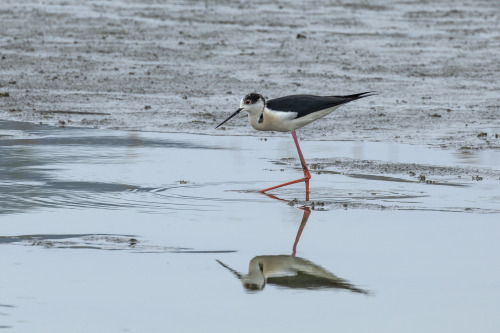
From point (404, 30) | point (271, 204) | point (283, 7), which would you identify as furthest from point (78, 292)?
point (283, 7)

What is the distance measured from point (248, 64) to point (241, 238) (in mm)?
10925

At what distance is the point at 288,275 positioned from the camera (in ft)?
21.9

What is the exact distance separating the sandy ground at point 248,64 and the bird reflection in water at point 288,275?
17.8 feet

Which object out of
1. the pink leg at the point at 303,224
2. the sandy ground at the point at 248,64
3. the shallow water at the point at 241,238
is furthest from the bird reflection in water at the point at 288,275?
the sandy ground at the point at 248,64

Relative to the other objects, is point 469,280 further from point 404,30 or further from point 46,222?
point 404,30

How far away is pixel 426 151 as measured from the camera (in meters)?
11.7

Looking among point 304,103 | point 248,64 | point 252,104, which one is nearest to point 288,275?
point 252,104

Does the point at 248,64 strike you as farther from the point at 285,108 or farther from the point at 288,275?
the point at 288,275

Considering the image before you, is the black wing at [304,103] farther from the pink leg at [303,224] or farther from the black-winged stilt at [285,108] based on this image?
the pink leg at [303,224]

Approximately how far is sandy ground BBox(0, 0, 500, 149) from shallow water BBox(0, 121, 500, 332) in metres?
1.93

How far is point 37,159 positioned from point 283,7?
16.7 meters

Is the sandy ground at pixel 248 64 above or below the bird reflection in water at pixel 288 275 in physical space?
above

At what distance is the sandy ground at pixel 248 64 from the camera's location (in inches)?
539

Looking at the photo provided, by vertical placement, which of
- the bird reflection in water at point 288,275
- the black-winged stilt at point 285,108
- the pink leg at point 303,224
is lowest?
the bird reflection in water at point 288,275
